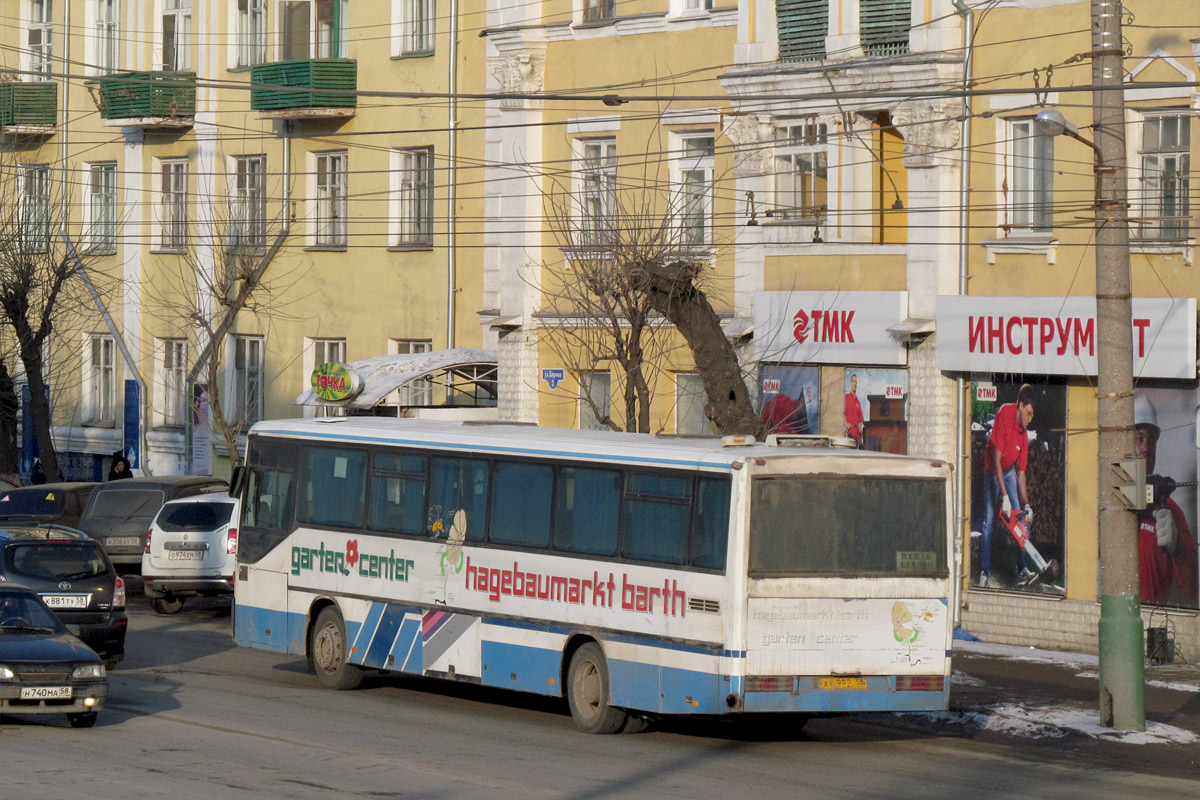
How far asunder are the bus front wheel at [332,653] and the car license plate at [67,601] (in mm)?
2517

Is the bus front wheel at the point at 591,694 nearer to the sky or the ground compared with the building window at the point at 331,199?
nearer to the ground

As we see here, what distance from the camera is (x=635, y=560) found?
1633 cm

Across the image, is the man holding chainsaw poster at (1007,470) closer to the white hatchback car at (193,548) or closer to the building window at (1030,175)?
the building window at (1030,175)

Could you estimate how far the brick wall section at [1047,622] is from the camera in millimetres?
22219

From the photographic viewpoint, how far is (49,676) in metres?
15.8

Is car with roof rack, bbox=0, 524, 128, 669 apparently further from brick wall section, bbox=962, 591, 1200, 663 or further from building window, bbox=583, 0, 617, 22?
building window, bbox=583, 0, 617, 22

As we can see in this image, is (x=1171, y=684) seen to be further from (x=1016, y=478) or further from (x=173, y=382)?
(x=173, y=382)

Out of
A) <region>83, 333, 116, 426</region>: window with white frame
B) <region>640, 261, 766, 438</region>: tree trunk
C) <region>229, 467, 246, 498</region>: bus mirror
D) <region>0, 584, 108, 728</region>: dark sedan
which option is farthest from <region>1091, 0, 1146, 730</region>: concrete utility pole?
<region>83, 333, 116, 426</region>: window with white frame

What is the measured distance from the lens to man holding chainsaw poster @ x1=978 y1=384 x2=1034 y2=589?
24031mm

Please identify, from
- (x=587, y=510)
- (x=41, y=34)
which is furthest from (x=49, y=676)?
(x=41, y=34)

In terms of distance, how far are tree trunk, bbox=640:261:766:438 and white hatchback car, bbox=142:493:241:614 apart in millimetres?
7544

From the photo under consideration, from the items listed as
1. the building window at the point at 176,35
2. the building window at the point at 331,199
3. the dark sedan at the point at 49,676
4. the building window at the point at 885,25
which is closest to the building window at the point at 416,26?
the building window at the point at 331,199

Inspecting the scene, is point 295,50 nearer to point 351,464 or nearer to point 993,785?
point 351,464

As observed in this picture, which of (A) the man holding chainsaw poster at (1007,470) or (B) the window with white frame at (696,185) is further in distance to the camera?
(B) the window with white frame at (696,185)
